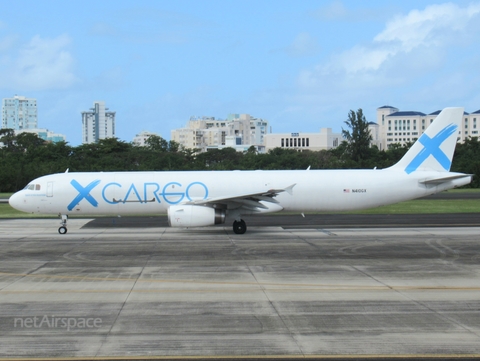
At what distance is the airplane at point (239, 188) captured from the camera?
29281 mm

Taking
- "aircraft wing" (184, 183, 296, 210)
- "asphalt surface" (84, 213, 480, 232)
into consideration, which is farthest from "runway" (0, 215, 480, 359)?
"asphalt surface" (84, 213, 480, 232)

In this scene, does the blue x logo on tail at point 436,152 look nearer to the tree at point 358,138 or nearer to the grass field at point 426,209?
the grass field at point 426,209

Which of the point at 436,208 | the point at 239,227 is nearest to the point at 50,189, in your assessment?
the point at 239,227

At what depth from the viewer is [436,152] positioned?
99.7 ft

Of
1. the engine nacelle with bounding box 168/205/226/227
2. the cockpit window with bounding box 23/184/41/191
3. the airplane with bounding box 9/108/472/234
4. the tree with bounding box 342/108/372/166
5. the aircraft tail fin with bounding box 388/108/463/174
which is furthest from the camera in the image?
the tree with bounding box 342/108/372/166

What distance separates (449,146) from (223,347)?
77.5ft

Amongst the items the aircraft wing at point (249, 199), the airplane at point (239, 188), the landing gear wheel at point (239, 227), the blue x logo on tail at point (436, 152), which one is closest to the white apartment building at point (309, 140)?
the blue x logo on tail at point (436, 152)

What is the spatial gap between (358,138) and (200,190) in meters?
67.8

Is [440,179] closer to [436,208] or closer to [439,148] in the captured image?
[439,148]

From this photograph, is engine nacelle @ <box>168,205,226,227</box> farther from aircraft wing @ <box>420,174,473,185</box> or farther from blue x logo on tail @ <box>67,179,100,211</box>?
aircraft wing @ <box>420,174,473,185</box>

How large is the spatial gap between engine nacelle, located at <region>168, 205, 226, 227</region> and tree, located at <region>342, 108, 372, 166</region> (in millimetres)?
66887

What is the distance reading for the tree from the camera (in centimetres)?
9206

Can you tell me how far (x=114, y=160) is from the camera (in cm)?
8294

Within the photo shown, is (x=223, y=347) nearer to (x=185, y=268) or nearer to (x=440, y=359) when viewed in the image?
(x=440, y=359)
